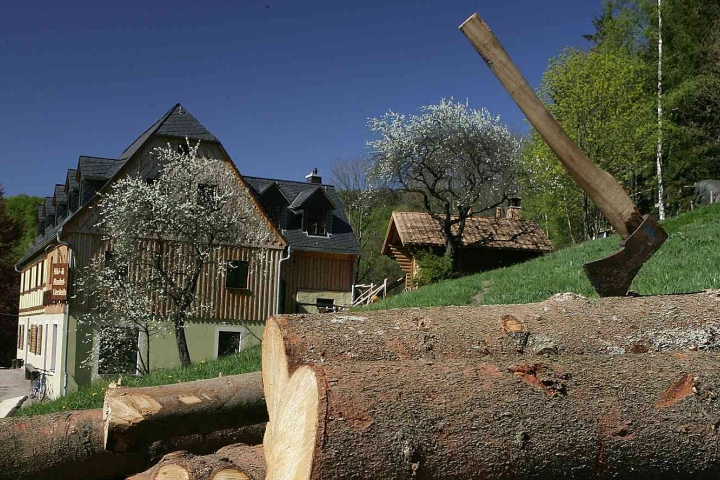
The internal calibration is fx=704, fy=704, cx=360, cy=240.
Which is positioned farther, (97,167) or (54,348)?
(54,348)

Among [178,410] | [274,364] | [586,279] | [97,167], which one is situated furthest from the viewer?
[97,167]

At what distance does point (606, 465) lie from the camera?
9.18 ft

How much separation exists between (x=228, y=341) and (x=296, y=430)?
75.7 feet

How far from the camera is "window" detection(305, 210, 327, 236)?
30547mm

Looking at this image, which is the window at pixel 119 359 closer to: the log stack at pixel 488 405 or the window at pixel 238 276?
the window at pixel 238 276

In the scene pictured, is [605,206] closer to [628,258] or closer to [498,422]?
[628,258]

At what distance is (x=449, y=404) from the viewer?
2.71m

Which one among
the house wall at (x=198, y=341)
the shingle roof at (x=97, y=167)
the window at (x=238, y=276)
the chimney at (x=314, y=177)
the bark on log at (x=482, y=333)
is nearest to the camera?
the bark on log at (x=482, y=333)

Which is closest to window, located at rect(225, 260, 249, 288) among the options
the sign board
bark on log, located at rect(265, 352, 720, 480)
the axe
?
the sign board

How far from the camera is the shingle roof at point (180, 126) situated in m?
24.1

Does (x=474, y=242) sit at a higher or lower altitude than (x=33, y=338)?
higher

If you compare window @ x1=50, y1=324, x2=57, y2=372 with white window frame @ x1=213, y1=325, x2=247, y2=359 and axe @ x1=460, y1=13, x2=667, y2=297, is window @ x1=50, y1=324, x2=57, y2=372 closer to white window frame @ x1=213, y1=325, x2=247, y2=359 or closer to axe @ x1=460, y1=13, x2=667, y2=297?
white window frame @ x1=213, y1=325, x2=247, y2=359

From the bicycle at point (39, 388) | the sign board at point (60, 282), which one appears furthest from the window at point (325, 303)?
the bicycle at point (39, 388)

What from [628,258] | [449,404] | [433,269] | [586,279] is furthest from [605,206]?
[433,269]
